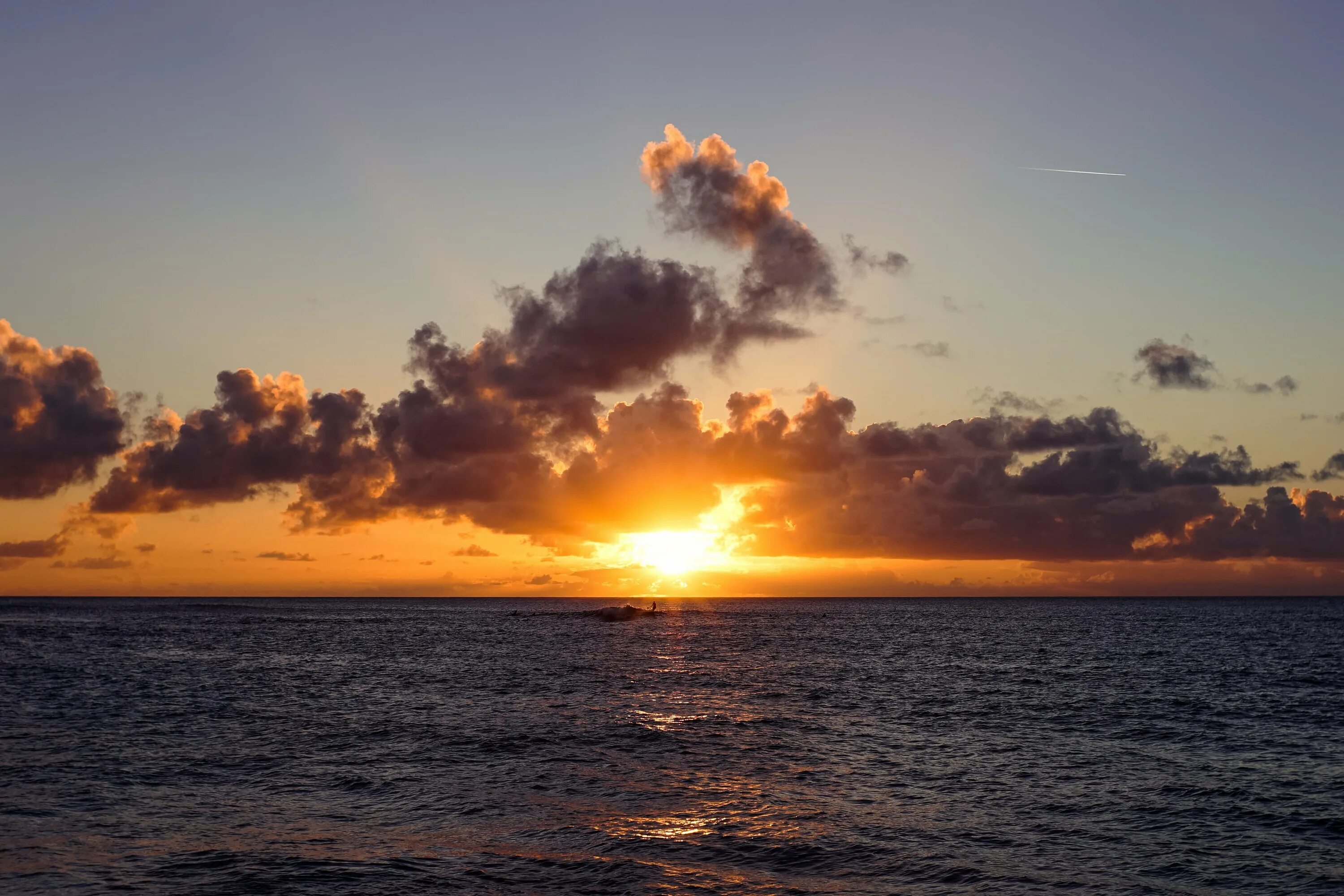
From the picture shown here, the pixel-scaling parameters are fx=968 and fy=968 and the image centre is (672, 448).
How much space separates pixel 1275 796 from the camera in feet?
123

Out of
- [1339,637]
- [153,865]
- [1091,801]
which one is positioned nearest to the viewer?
[153,865]

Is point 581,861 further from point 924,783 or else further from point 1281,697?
point 1281,697

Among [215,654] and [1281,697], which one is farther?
[215,654]

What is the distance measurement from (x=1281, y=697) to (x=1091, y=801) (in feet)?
140

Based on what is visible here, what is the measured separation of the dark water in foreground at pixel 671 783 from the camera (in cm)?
2814

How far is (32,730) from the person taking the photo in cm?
5134

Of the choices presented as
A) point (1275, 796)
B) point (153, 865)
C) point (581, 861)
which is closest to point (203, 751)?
point (153, 865)

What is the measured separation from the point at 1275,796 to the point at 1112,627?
171924 mm

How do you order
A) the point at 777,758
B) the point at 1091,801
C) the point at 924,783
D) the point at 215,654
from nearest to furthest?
the point at 1091,801 → the point at 924,783 → the point at 777,758 → the point at 215,654

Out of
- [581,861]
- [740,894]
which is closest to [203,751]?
[581,861]

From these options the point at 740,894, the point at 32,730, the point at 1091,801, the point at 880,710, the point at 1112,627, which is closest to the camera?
the point at 740,894

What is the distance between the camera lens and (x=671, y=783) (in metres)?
40.2

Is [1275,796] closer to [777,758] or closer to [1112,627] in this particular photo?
[777,758]

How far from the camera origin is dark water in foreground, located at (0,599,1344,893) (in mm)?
28141
